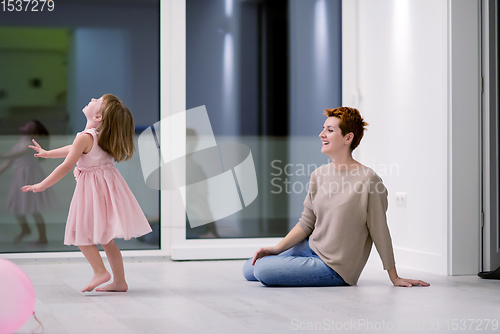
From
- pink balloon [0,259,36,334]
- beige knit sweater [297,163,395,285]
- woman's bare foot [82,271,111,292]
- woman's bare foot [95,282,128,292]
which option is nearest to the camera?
pink balloon [0,259,36,334]

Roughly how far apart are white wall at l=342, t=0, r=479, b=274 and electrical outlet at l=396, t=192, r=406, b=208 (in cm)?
3

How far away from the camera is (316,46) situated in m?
3.90

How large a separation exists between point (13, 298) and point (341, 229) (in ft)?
4.73

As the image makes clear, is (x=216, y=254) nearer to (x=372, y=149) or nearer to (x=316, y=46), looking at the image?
(x=372, y=149)

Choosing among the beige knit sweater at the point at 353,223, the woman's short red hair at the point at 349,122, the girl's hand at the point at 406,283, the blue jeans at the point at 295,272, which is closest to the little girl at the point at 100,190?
the blue jeans at the point at 295,272

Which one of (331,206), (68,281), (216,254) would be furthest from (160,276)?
(331,206)

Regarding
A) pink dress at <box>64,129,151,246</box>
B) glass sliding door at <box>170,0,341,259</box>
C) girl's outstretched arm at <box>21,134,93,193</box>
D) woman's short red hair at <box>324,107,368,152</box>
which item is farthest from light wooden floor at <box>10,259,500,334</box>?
glass sliding door at <box>170,0,341,259</box>

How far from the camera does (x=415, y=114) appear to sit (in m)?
3.23

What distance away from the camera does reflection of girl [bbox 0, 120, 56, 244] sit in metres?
3.41

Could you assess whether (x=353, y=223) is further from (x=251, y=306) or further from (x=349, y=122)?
(x=251, y=306)

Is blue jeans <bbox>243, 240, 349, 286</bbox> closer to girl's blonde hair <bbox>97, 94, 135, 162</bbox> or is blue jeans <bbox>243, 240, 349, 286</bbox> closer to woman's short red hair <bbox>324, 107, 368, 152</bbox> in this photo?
woman's short red hair <bbox>324, 107, 368, 152</bbox>

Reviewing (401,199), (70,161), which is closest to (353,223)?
(401,199)

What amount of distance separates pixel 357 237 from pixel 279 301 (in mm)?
551

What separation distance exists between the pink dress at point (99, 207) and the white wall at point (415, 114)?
1594mm
